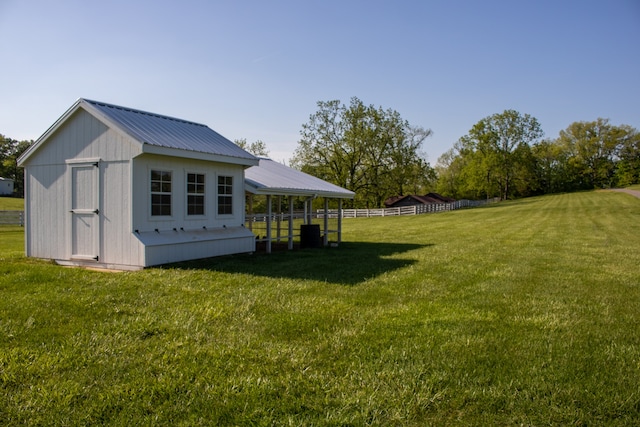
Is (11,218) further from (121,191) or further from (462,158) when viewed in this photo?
(462,158)

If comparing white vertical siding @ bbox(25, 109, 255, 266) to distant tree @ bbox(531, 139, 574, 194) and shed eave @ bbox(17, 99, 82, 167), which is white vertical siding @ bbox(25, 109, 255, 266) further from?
distant tree @ bbox(531, 139, 574, 194)

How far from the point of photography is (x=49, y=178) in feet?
35.8

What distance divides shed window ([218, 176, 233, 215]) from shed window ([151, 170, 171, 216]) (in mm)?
1685

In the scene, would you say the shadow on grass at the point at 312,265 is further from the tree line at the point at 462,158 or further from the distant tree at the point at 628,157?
the distant tree at the point at 628,157

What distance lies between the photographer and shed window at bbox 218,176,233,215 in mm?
11992

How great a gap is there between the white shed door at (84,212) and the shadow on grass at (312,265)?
188cm

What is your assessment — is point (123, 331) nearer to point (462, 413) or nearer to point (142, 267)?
point (462, 413)

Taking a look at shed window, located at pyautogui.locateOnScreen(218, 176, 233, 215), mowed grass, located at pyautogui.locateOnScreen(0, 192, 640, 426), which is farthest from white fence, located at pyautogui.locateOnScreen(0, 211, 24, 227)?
mowed grass, located at pyautogui.locateOnScreen(0, 192, 640, 426)

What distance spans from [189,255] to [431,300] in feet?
19.8

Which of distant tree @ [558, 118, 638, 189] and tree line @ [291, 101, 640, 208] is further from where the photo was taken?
distant tree @ [558, 118, 638, 189]

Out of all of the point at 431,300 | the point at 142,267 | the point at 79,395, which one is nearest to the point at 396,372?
the point at 79,395

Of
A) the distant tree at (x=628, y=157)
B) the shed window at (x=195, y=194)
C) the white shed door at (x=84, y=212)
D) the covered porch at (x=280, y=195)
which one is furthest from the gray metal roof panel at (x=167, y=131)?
the distant tree at (x=628, y=157)

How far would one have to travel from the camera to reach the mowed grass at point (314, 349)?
3490 mm

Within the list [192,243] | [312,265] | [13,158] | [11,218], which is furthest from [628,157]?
[13,158]
